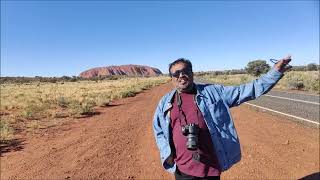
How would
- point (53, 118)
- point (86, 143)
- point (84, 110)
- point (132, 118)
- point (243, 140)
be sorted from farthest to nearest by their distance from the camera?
point (84, 110)
point (53, 118)
point (132, 118)
point (86, 143)
point (243, 140)

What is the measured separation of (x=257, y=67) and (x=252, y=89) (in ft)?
238

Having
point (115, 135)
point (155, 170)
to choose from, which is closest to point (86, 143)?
point (115, 135)

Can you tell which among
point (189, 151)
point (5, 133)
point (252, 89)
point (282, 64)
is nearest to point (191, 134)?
point (189, 151)

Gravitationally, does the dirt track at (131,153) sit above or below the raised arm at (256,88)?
below

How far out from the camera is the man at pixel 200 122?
10.8 ft

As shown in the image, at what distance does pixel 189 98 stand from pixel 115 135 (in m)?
7.86

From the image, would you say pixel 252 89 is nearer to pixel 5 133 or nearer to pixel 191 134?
pixel 191 134

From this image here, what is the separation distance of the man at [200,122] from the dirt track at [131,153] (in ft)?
11.0

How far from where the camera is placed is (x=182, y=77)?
11.4 feet

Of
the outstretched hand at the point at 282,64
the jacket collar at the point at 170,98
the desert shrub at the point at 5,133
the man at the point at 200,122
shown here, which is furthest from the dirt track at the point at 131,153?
the outstretched hand at the point at 282,64

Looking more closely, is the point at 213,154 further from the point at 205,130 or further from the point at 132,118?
the point at 132,118

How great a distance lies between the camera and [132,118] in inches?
585

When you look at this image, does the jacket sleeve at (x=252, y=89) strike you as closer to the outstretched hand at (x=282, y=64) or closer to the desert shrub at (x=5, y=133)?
the outstretched hand at (x=282, y=64)

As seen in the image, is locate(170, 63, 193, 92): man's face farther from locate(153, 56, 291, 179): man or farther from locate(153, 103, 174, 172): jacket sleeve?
locate(153, 103, 174, 172): jacket sleeve
